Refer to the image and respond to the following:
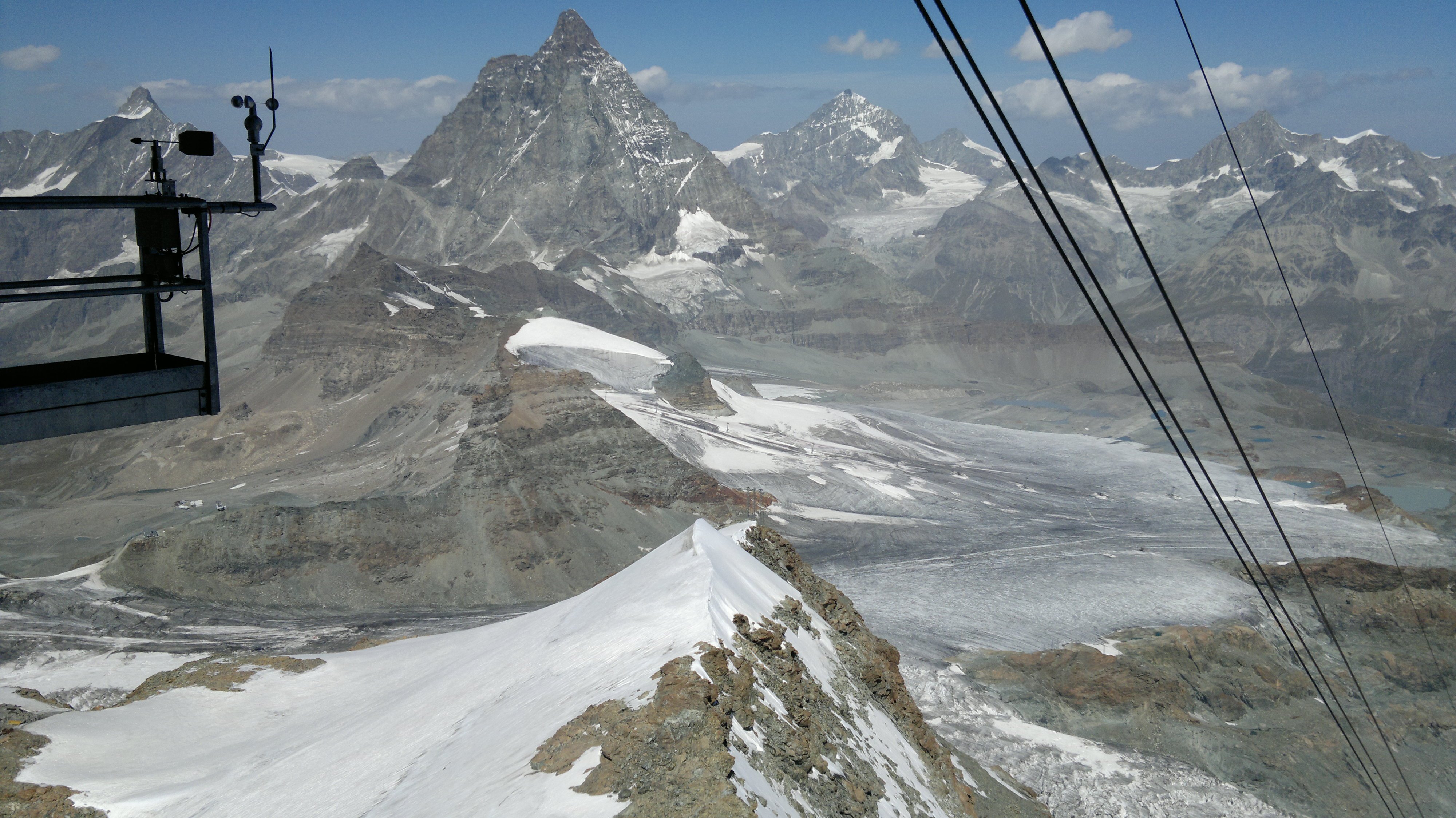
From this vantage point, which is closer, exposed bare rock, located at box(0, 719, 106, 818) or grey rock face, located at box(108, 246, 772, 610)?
exposed bare rock, located at box(0, 719, 106, 818)

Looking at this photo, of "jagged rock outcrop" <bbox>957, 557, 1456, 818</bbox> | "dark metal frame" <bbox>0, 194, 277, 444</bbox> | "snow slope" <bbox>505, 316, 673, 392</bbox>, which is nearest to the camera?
"dark metal frame" <bbox>0, 194, 277, 444</bbox>

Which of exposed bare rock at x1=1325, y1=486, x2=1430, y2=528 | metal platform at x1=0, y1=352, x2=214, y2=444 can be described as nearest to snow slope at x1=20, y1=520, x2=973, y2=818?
metal platform at x1=0, y1=352, x2=214, y2=444

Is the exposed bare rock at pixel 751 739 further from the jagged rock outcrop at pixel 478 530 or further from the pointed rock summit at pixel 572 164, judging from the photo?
the pointed rock summit at pixel 572 164

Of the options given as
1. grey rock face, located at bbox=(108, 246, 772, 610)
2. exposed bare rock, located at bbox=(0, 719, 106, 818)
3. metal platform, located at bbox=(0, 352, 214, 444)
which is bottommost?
grey rock face, located at bbox=(108, 246, 772, 610)

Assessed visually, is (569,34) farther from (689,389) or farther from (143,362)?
(143,362)

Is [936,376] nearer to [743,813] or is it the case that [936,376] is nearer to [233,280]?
[233,280]

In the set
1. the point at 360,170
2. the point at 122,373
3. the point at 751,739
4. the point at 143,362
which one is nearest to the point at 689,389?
the point at 751,739

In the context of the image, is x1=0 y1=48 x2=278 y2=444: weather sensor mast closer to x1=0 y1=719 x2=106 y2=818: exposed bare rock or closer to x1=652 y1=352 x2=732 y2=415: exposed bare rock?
x1=0 y1=719 x2=106 y2=818: exposed bare rock
